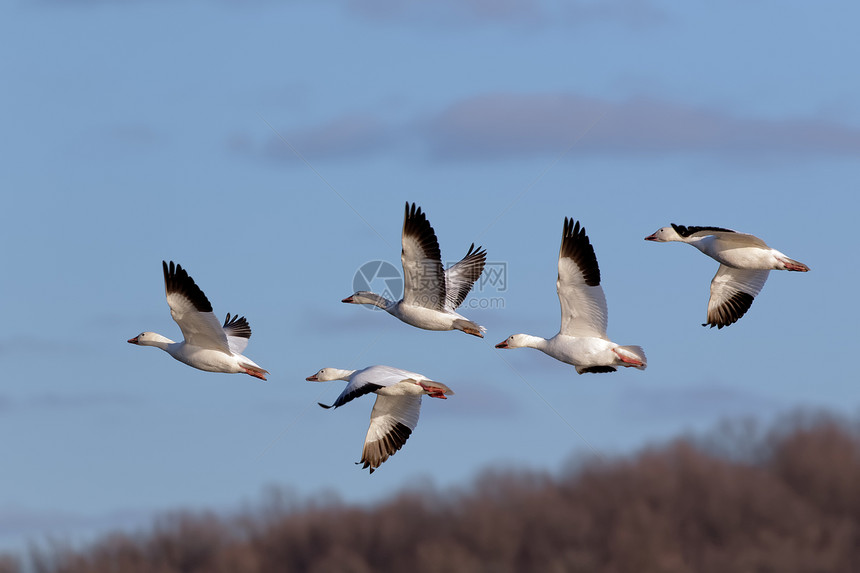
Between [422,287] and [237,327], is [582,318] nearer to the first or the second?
[422,287]

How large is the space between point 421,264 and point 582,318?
2.44 meters

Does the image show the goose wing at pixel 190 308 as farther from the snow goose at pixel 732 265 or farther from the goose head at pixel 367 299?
the snow goose at pixel 732 265

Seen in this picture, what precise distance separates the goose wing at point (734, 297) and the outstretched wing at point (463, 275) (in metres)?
3.80

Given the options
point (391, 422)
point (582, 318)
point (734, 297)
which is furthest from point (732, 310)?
point (391, 422)

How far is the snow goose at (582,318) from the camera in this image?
15875mm

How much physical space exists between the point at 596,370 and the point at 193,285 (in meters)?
5.81

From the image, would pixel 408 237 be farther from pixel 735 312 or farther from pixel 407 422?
pixel 735 312

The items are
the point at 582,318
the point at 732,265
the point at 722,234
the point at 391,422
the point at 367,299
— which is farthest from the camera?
the point at 367,299

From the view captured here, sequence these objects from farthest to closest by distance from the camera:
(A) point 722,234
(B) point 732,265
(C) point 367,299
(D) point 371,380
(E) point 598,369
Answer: (C) point 367,299, (B) point 732,265, (A) point 722,234, (E) point 598,369, (D) point 371,380

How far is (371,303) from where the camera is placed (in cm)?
1917

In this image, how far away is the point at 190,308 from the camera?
17.0 m

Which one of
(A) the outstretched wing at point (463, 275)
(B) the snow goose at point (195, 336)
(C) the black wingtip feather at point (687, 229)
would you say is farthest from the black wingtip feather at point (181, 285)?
(C) the black wingtip feather at point (687, 229)

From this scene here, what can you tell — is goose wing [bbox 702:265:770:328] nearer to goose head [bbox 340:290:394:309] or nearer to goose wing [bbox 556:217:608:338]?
goose wing [bbox 556:217:608:338]

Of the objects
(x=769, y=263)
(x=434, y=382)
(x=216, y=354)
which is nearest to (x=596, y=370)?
(x=434, y=382)
